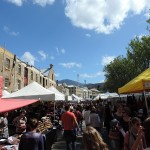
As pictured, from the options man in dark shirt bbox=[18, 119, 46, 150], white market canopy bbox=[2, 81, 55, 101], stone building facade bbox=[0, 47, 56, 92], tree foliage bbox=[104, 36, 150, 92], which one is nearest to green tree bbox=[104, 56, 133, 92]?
tree foliage bbox=[104, 36, 150, 92]

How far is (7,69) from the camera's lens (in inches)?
1785

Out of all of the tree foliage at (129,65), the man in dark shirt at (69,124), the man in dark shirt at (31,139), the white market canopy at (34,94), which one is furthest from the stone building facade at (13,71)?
the man in dark shirt at (31,139)

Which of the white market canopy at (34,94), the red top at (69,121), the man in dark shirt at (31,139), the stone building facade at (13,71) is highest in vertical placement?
the stone building facade at (13,71)

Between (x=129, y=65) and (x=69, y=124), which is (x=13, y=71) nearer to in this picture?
(x=129, y=65)

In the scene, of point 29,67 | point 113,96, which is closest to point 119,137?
point 113,96

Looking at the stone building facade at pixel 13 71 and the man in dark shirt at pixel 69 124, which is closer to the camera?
the man in dark shirt at pixel 69 124

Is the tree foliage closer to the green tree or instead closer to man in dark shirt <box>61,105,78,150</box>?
the green tree

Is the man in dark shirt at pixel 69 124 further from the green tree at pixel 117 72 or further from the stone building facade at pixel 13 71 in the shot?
the green tree at pixel 117 72

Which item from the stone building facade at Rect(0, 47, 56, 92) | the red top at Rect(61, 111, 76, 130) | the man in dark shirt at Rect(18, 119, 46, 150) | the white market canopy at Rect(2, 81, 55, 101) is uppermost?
the stone building facade at Rect(0, 47, 56, 92)

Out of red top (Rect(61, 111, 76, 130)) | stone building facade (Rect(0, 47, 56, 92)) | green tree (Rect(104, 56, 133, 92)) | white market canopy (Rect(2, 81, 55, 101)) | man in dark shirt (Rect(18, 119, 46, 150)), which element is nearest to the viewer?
man in dark shirt (Rect(18, 119, 46, 150))

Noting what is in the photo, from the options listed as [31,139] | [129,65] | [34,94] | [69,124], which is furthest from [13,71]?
[31,139]

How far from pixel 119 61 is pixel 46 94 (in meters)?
51.3

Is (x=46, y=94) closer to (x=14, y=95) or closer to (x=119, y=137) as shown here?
(x=14, y=95)

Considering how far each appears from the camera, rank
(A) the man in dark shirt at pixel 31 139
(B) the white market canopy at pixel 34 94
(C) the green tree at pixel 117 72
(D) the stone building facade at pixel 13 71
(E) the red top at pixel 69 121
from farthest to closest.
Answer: (C) the green tree at pixel 117 72 → (D) the stone building facade at pixel 13 71 → (B) the white market canopy at pixel 34 94 → (E) the red top at pixel 69 121 → (A) the man in dark shirt at pixel 31 139
